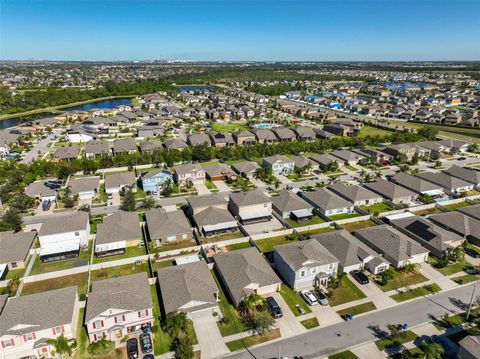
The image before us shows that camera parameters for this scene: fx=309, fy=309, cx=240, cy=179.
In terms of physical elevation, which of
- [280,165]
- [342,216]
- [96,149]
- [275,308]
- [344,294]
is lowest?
[344,294]

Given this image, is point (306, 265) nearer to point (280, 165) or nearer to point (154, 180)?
point (154, 180)

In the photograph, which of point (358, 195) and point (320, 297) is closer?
point (320, 297)

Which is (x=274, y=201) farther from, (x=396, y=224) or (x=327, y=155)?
(x=327, y=155)

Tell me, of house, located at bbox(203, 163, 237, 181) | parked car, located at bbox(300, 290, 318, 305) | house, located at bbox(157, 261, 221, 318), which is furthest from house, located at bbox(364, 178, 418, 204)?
house, located at bbox(157, 261, 221, 318)

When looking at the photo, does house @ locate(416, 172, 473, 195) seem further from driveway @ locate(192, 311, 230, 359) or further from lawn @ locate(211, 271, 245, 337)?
driveway @ locate(192, 311, 230, 359)

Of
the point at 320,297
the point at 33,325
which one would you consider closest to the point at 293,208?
the point at 320,297

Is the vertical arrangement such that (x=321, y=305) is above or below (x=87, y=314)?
below

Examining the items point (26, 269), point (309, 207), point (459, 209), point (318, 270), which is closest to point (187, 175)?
point (309, 207)

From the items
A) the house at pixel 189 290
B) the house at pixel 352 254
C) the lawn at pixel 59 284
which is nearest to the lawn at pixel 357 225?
the house at pixel 352 254
